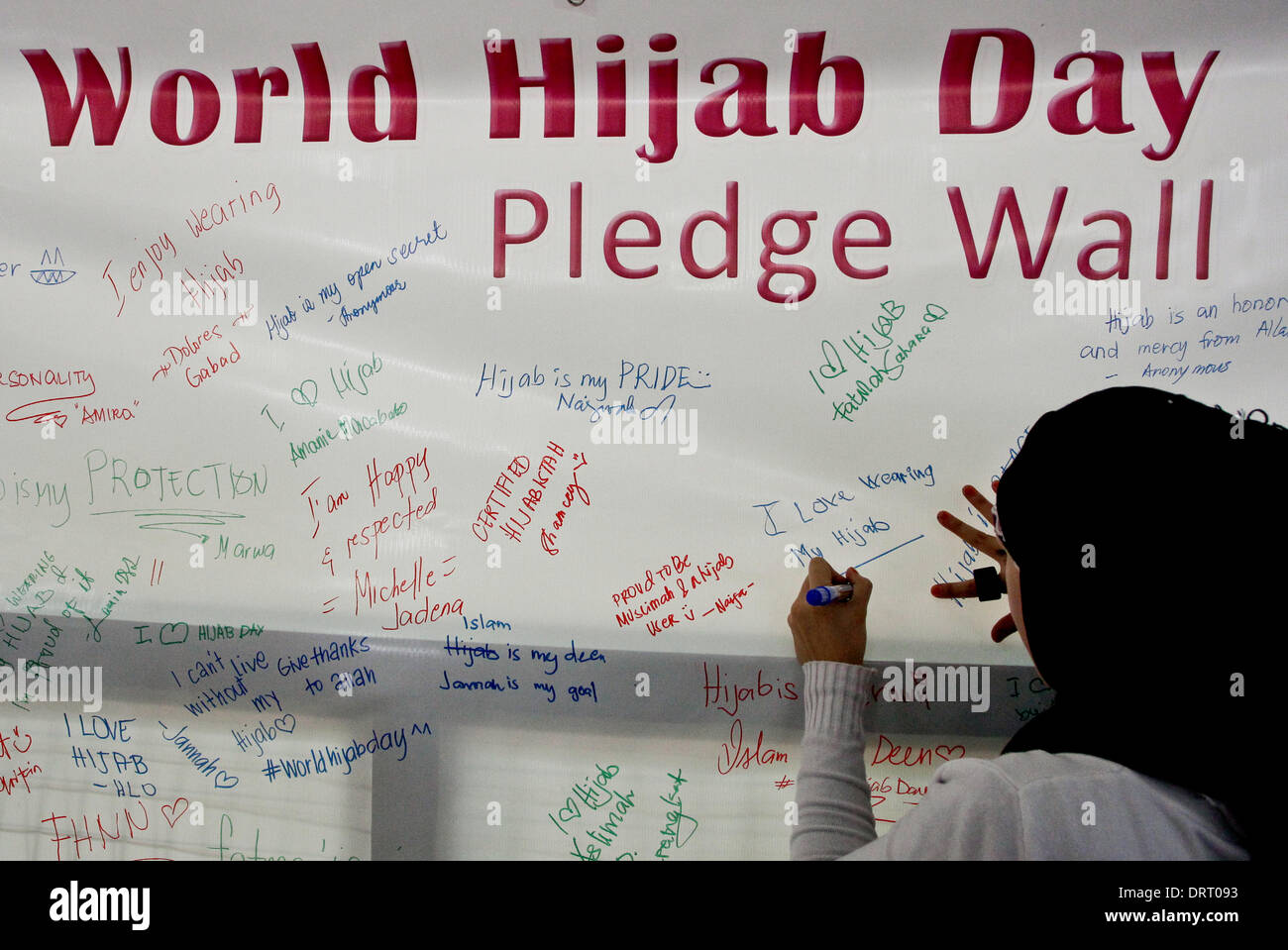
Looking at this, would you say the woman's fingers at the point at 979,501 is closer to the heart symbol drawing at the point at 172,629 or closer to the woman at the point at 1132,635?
the woman at the point at 1132,635

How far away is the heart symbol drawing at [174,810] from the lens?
153cm

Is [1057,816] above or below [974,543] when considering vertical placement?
below

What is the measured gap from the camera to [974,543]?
148 cm

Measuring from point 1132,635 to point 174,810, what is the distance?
59.4 inches

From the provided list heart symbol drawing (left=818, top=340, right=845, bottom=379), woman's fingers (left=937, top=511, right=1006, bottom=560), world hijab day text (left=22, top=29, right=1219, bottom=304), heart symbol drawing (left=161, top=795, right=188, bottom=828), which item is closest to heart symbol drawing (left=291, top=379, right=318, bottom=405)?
world hijab day text (left=22, top=29, right=1219, bottom=304)

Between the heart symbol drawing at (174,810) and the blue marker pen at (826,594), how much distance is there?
1.10 m

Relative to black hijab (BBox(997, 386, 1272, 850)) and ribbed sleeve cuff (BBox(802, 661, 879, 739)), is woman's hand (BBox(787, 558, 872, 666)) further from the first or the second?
black hijab (BBox(997, 386, 1272, 850))

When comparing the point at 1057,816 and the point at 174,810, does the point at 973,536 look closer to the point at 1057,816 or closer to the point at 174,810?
the point at 1057,816

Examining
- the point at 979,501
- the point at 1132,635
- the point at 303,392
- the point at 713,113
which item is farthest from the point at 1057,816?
the point at 303,392

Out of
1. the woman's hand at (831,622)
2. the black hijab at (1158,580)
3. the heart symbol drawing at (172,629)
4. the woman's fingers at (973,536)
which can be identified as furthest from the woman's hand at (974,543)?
the heart symbol drawing at (172,629)

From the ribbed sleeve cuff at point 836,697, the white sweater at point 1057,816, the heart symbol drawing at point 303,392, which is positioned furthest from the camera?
the heart symbol drawing at point 303,392

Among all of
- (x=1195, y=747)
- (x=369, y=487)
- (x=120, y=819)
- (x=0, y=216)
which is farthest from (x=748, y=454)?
(x=0, y=216)
